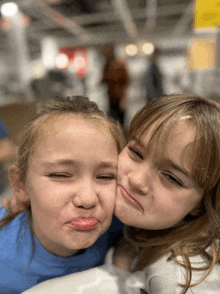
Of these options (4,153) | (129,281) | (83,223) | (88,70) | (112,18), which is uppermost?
(112,18)

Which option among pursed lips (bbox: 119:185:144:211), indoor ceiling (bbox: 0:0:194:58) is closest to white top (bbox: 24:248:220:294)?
pursed lips (bbox: 119:185:144:211)

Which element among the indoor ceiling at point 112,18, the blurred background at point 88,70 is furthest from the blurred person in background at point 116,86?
the indoor ceiling at point 112,18

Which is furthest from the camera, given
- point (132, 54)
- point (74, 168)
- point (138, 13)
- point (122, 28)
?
point (122, 28)

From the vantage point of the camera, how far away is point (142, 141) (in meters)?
0.41

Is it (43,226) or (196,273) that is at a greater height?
(43,226)

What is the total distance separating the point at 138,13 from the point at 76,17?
32.6 inches

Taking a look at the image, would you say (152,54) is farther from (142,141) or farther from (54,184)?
(54,184)

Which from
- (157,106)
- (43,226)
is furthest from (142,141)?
(43,226)

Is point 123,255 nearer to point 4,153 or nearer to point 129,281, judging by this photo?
point 129,281

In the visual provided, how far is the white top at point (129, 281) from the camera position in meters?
0.39

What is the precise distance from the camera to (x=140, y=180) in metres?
0.40

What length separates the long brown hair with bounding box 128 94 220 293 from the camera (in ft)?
1.28

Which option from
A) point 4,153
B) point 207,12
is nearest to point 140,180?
point 4,153

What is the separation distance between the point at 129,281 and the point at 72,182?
201 mm
